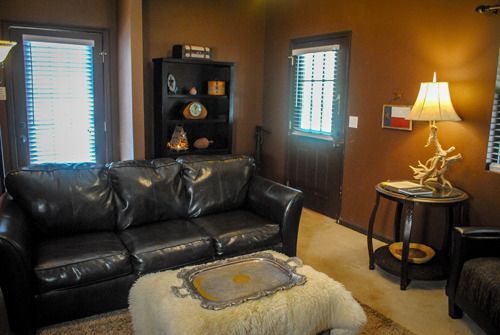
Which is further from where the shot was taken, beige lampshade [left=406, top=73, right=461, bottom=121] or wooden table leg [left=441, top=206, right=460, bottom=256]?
wooden table leg [left=441, top=206, right=460, bottom=256]

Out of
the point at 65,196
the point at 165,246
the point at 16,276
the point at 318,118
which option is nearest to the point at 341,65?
the point at 318,118

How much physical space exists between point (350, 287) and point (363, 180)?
149 centimetres

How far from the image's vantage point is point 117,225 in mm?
3225

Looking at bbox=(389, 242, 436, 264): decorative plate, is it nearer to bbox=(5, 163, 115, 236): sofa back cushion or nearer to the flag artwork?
the flag artwork

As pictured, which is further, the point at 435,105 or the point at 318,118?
the point at 318,118

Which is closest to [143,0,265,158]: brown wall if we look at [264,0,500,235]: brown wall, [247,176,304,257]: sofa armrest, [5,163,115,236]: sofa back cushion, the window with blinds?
[264,0,500,235]: brown wall

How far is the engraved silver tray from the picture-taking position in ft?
6.92

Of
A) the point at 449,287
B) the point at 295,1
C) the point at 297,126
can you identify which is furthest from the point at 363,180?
the point at 295,1

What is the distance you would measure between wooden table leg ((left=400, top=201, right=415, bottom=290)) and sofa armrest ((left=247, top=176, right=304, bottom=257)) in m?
0.78

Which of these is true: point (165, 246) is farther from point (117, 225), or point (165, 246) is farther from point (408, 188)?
point (408, 188)

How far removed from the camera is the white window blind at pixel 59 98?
4629mm

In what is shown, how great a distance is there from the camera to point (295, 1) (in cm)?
525

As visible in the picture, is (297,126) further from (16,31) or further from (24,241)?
(24,241)

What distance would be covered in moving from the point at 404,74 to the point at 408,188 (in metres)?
1.19
